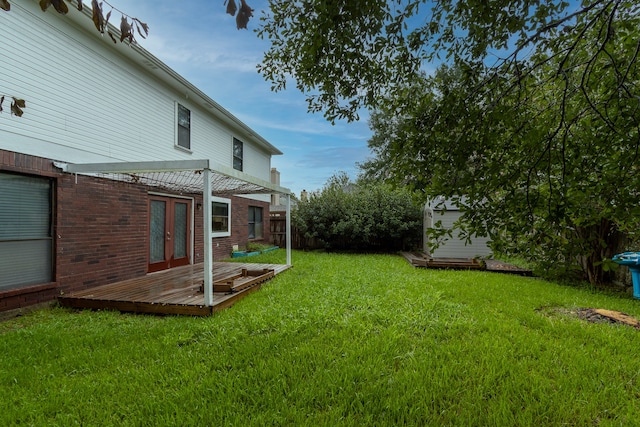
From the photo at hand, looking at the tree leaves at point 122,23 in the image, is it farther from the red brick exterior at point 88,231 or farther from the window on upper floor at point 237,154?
the window on upper floor at point 237,154

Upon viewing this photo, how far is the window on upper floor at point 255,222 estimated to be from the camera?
46.3 ft

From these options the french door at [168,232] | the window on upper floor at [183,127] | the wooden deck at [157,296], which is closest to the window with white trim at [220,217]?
the french door at [168,232]

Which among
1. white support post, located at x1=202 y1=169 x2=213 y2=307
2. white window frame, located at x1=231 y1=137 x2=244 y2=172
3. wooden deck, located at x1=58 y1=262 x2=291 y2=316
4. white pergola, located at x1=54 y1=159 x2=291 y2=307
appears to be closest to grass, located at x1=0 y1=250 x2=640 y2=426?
wooden deck, located at x1=58 y1=262 x2=291 y2=316

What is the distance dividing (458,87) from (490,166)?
72 cm

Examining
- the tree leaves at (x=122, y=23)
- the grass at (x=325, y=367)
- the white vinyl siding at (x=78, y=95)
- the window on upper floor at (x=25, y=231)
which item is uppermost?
the white vinyl siding at (x=78, y=95)

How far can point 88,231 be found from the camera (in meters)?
6.06

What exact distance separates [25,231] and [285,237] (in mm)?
11405

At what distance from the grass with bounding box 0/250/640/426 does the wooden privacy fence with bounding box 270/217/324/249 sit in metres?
10.0

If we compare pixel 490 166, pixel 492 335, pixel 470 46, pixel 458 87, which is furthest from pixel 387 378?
pixel 470 46

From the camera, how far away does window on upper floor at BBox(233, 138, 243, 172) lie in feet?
40.5

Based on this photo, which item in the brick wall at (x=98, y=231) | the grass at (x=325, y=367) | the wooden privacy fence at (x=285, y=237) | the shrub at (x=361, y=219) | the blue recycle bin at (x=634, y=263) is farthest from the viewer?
the wooden privacy fence at (x=285, y=237)

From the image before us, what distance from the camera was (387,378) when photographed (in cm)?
299

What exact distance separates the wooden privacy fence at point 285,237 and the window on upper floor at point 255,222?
1301 mm

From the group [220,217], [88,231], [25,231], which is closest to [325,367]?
[25,231]
